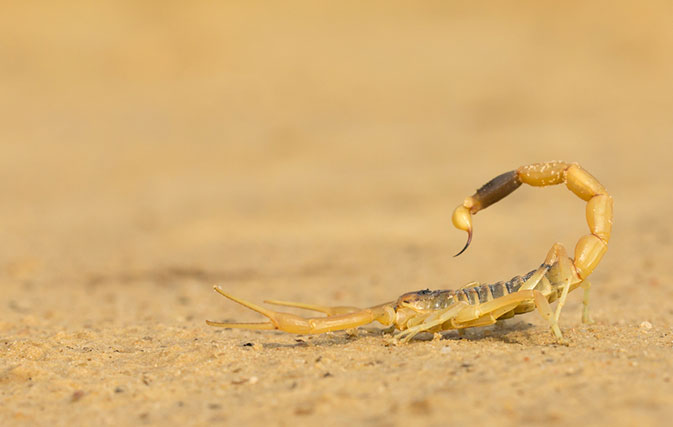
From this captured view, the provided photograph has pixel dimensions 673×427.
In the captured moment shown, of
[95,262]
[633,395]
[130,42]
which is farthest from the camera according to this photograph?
[130,42]

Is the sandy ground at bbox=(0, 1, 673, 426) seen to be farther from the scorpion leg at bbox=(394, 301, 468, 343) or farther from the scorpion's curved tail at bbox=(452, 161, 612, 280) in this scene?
the scorpion's curved tail at bbox=(452, 161, 612, 280)

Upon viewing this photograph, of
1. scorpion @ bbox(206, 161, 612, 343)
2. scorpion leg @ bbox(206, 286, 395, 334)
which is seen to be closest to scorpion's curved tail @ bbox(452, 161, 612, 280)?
scorpion @ bbox(206, 161, 612, 343)

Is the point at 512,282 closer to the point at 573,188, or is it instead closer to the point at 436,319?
the point at 436,319

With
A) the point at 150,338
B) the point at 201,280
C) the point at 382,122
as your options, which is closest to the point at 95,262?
the point at 201,280

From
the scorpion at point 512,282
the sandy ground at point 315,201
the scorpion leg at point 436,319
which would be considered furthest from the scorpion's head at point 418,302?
the sandy ground at point 315,201

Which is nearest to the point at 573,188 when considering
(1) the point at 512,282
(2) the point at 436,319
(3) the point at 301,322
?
(1) the point at 512,282

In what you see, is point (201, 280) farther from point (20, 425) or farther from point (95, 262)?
point (20, 425)

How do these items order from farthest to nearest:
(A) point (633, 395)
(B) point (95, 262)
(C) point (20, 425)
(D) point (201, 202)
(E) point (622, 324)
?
(D) point (201, 202) < (B) point (95, 262) < (E) point (622, 324) < (C) point (20, 425) < (A) point (633, 395)
